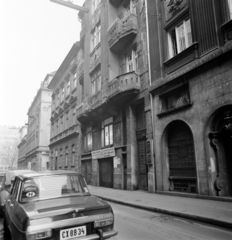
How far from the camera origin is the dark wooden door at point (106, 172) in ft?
56.0

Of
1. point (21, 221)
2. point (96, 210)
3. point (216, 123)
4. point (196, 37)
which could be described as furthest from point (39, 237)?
point (196, 37)

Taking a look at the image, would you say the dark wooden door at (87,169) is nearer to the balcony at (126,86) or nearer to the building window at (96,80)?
the building window at (96,80)

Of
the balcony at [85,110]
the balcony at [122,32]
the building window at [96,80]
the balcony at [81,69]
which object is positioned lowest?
the balcony at [85,110]

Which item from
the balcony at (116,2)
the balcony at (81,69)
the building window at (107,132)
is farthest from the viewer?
the balcony at (81,69)

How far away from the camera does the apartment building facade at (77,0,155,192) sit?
14086mm

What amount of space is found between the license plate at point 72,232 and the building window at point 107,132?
1368cm

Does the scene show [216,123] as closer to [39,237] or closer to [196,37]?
[196,37]

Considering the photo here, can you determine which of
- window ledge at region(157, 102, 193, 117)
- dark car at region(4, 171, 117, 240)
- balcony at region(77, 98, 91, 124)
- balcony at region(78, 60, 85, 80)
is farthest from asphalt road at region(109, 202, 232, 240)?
balcony at region(78, 60, 85, 80)

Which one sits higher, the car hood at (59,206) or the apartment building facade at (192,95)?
the apartment building facade at (192,95)

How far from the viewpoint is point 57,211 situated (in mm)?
3473

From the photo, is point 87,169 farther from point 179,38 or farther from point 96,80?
point 179,38

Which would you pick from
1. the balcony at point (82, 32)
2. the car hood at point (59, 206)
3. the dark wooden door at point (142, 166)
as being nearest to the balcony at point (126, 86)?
the dark wooden door at point (142, 166)

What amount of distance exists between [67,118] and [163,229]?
2426 centimetres

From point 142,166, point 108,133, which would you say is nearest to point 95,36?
point 108,133
